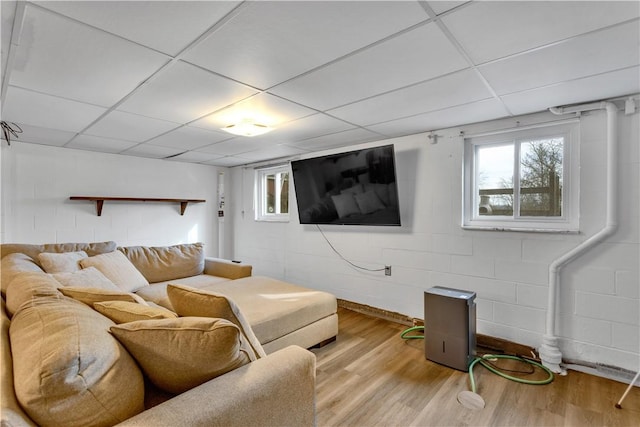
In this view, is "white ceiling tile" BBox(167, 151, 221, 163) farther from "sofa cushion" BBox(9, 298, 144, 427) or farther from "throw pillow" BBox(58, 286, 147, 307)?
"sofa cushion" BBox(9, 298, 144, 427)

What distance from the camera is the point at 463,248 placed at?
296 cm

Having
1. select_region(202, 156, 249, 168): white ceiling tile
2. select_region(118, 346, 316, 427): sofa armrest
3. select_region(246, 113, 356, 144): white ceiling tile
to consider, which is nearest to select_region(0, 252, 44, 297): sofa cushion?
select_region(118, 346, 316, 427): sofa armrest

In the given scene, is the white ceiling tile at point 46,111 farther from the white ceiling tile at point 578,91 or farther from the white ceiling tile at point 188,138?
the white ceiling tile at point 578,91

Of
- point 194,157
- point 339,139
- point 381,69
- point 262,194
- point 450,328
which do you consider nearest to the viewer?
point 381,69

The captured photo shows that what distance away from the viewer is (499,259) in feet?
9.00

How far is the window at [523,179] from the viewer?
2484 mm

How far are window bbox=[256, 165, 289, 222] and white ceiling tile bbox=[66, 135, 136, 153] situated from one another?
1.90 metres

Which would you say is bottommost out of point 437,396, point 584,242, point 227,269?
point 437,396

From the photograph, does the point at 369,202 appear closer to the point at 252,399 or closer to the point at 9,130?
the point at 252,399

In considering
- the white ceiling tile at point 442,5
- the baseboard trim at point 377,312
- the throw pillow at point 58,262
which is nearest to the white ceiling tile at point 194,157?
the throw pillow at point 58,262

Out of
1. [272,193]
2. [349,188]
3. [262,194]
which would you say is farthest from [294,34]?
[262,194]

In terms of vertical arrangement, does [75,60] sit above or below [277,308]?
above

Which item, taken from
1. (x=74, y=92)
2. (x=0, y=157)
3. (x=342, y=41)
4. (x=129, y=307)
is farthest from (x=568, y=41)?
(x=0, y=157)

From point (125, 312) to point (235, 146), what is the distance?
2.84 meters
